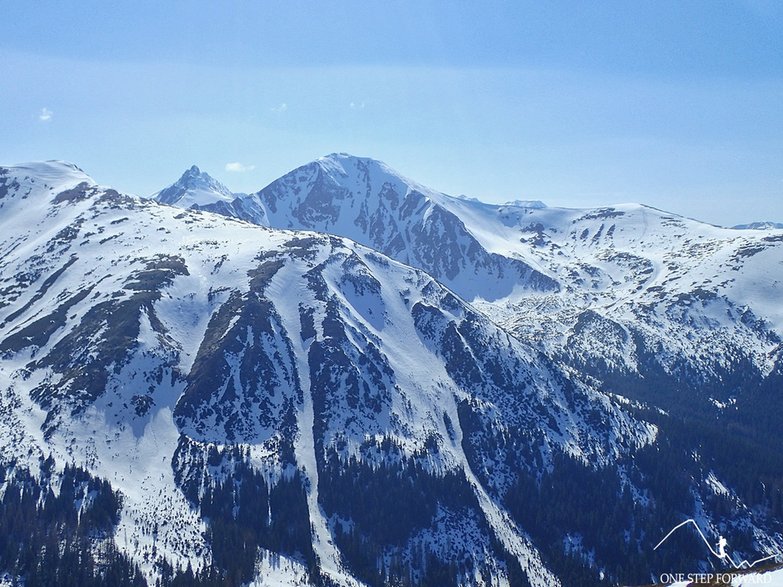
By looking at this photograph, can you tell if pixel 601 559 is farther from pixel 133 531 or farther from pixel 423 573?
pixel 133 531

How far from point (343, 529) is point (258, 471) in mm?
31060

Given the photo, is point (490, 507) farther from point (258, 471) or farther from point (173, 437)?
point (173, 437)

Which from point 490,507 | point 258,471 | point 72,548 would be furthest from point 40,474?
point 490,507

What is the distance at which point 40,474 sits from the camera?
16312cm

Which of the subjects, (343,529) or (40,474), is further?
(343,529)

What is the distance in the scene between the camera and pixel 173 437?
190000 mm

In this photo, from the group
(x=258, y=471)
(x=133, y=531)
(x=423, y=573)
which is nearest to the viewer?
(x=133, y=531)

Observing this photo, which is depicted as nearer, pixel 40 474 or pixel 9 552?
pixel 9 552

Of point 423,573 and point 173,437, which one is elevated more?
point 173,437

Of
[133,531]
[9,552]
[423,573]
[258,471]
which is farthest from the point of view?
[258,471]

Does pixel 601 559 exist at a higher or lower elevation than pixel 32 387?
lower

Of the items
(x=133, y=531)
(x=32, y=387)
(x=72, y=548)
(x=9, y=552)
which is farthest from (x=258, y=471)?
(x=32, y=387)

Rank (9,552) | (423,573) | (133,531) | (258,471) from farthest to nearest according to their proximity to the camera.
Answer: (258,471) → (423,573) → (133,531) → (9,552)

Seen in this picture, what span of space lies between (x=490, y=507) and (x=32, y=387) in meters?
152
